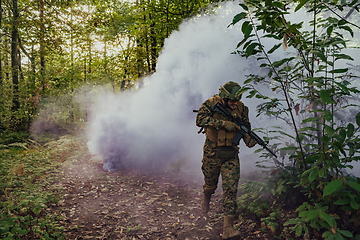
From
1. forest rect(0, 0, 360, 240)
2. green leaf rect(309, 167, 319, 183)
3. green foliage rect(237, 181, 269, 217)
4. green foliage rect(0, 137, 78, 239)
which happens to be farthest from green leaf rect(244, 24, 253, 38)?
green foliage rect(0, 137, 78, 239)

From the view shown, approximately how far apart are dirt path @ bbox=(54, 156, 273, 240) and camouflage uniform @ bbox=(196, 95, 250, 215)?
591 millimetres

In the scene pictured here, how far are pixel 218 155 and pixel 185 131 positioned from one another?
3.93 meters

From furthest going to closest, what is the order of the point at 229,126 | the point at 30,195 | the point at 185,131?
the point at 185,131, the point at 30,195, the point at 229,126

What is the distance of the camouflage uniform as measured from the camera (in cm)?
366

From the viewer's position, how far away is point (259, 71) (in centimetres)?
606

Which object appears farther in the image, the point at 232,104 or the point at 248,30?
the point at 232,104

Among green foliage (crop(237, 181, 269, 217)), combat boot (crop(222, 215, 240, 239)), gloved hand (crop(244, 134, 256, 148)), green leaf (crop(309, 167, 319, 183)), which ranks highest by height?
gloved hand (crop(244, 134, 256, 148))

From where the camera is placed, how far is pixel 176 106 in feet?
25.8

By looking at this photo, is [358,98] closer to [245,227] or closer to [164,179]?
[245,227]

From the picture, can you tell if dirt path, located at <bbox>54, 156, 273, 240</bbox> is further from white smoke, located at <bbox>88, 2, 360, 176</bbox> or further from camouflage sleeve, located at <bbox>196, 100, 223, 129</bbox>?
camouflage sleeve, located at <bbox>196, 100, 223, 129</bbox>

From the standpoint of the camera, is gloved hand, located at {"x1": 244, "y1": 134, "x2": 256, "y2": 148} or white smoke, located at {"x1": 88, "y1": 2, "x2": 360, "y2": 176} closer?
gloved hand, located at {"x1": 244, "y1": 134, "x2": 256, "y2": 148}

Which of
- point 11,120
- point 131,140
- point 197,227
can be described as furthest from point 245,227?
point 11,120

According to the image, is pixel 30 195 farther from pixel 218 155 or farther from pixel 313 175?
pixel 313 175

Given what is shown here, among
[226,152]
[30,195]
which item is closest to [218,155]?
[226,152]
